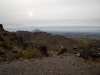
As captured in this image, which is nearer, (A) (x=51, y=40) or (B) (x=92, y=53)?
(B) (x=92, y=53)

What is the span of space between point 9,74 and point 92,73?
5.76 m

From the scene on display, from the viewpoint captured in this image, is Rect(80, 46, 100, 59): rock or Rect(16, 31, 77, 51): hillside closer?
Rect(80, 46, 100, 59): rock

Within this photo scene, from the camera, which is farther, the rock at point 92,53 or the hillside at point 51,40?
the hillside at point 51,40

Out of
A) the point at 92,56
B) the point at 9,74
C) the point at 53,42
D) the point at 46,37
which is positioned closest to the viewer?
the point at 9,74

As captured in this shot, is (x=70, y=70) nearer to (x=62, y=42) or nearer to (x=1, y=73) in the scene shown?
(x=1, y=73)

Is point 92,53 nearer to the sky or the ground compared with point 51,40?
nearer to the sky

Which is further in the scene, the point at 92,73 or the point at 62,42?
the point at 62,42

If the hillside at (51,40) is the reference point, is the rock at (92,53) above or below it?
above

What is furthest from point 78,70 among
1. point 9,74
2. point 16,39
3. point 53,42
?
point 53,42

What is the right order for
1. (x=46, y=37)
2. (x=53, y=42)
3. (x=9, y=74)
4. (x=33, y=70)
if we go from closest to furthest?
(x=9, y=74) < (x=33, y=70) < (x=53, y=42) < (x=46, y=37)

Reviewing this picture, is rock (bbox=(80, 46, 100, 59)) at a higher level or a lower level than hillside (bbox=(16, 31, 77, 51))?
higher

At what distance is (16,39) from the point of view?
43312 mm

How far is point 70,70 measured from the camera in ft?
38.6

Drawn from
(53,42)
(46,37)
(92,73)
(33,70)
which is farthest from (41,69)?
(46,37)
